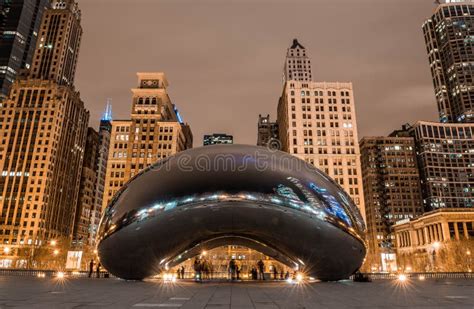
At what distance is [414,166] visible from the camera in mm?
155625

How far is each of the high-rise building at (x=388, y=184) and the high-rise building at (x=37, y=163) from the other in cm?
11815

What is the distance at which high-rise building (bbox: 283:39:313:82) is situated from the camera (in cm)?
15488

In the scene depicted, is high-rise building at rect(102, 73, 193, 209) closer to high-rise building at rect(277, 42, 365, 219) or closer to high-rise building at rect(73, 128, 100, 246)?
high-rise building at rect(277, 42, 365, 219)

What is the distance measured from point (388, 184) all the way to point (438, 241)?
202 feet

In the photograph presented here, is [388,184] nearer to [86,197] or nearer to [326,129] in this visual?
[326,129]

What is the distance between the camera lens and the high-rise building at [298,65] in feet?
508

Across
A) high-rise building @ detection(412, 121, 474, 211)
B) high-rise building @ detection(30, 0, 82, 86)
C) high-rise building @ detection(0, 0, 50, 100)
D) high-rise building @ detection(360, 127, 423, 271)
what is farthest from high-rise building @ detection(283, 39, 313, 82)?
high-rise building @ detection(0, 0, 50, 100)

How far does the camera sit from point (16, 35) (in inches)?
6270

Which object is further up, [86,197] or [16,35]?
[16,35]

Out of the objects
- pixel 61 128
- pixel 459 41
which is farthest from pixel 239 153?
pixel 459 41

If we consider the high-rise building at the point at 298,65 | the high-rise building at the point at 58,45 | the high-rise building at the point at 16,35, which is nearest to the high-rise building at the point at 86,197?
the high-rise building at the point at 58,45

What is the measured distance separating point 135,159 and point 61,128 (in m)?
31.5

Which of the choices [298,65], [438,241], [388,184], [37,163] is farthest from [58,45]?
[438,241]

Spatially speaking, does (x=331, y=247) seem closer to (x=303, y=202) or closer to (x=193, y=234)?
(x=303, y=202)
